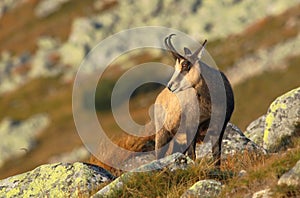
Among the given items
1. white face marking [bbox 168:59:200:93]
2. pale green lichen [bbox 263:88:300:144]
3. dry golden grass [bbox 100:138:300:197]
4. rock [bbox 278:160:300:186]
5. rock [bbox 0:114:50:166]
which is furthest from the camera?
rock [bbox 0:114:50:166]

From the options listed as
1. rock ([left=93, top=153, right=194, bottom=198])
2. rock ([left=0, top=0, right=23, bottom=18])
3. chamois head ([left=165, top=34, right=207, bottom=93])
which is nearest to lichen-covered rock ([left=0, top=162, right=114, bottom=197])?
rock ([left=93, top=153, right=194, bottom=198])

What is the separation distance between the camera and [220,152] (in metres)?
15.1

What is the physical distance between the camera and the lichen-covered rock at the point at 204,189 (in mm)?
10192

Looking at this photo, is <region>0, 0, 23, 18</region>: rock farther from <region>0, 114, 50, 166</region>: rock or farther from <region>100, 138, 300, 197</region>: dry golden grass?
<region>100, 138, 300, 197</region>: dry golden grass

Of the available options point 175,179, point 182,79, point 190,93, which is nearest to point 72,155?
point 190,93

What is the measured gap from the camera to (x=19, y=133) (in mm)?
114875

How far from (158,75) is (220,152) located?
99.3 m

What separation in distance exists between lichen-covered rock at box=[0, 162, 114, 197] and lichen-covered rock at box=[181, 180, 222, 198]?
2154 mm

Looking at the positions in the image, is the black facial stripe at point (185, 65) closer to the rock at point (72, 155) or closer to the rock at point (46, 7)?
the rock at point (72, 155)

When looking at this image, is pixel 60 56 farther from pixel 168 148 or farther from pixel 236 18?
pixel 168 148

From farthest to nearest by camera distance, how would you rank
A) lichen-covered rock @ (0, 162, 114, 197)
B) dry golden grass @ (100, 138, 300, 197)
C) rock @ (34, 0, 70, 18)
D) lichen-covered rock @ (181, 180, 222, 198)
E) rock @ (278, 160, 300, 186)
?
rock @ (34, 0, 70, 18) < lichen-covered rock @ (0, 162, 114, 197) < lichen-covered rock @ (181, 180, 222, 198) < dry golden grass @ (100, 138, 300, 197) < rock @ (278, 160, 300, 186)

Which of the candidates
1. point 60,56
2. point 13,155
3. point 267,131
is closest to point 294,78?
point 13,155

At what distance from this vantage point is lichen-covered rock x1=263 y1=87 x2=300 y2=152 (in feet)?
51.3

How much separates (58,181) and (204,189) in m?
3.42
